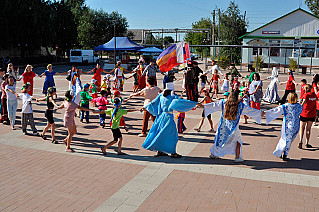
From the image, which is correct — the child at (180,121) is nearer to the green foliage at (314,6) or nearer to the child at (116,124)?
the child at (116,124)

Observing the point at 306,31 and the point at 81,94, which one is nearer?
the point at 81,94

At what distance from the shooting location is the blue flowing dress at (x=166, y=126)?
7.57 metres

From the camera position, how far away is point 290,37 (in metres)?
39.4

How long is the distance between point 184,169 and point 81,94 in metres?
5.31

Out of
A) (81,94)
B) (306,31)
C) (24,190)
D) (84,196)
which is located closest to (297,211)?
(84,196)

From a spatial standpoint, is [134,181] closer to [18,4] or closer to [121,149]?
[121,149]

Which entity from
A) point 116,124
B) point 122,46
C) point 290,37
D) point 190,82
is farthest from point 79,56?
point 116,124

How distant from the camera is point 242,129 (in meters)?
10.7

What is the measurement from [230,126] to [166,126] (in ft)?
4.85

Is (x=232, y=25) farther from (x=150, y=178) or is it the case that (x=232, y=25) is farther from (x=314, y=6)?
(x=150, y=178)

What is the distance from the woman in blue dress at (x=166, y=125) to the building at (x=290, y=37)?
3268 centimetres

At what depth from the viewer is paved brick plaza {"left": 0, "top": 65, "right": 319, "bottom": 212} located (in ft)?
18.2

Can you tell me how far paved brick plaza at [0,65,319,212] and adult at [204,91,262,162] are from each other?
1.01ft

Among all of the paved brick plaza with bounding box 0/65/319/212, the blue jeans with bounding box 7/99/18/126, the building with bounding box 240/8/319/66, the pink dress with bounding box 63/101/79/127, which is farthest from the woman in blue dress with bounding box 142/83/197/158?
the building with bounding box 240/8/319/66
